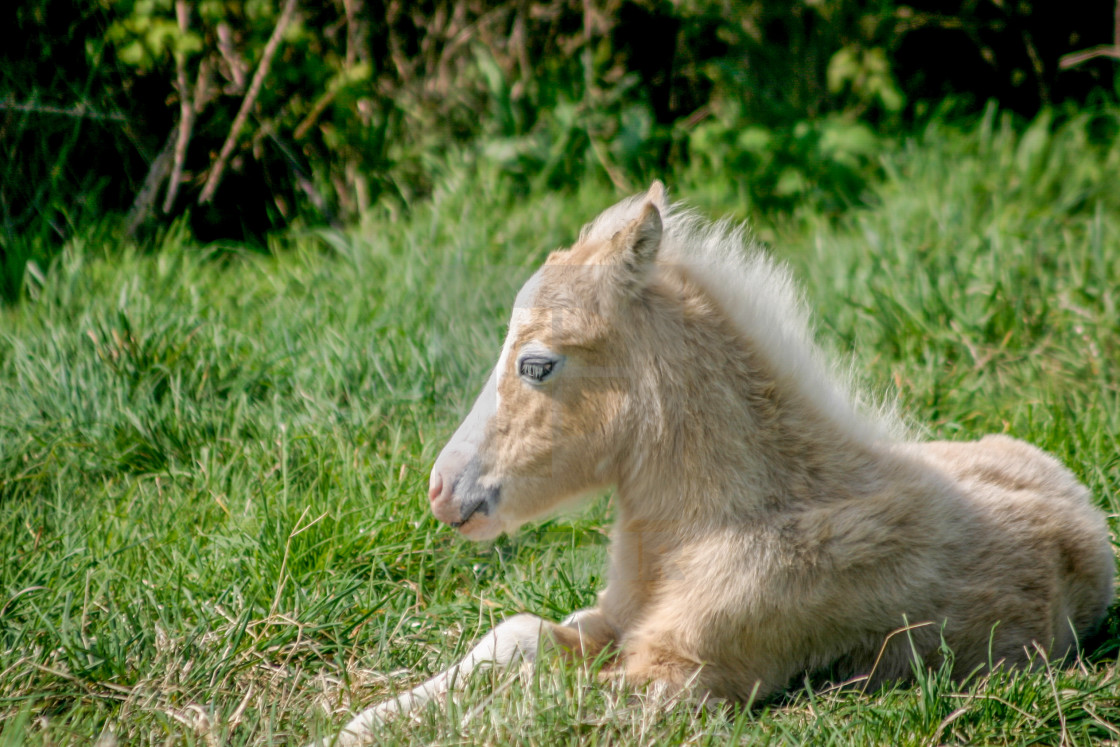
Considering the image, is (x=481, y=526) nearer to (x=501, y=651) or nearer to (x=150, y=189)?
(x=501, y=651)

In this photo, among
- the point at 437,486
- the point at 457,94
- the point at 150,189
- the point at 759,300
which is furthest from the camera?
the point at 457,94

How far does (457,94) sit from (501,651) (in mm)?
5493

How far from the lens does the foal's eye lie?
10.1 ft

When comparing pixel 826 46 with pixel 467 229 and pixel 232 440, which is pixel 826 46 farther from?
pixel 232 440

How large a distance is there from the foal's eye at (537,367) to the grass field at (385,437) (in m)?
0.78

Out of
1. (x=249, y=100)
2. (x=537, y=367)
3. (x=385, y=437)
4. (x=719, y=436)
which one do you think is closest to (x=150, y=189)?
(x=249, y=100)

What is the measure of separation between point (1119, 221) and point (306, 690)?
562cm

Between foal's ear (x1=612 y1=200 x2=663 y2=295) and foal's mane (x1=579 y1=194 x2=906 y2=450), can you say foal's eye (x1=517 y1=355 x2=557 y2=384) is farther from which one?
foal's mane (x1=579 y1=194 x2=906 y2=450)

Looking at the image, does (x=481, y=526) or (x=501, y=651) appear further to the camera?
(x=481, y=526)

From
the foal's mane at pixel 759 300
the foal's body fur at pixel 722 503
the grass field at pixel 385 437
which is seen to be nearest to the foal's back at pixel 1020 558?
the foal's body fur at pixel 722 503

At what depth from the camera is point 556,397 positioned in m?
3.09

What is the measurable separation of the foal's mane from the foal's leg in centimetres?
90

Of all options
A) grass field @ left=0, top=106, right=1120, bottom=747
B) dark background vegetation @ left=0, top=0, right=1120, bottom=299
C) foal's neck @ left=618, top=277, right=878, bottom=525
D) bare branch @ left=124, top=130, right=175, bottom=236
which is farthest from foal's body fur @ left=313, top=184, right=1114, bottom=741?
bare branch @ left=124, top=130, right=175, bottom=236

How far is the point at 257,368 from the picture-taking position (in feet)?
16.5
